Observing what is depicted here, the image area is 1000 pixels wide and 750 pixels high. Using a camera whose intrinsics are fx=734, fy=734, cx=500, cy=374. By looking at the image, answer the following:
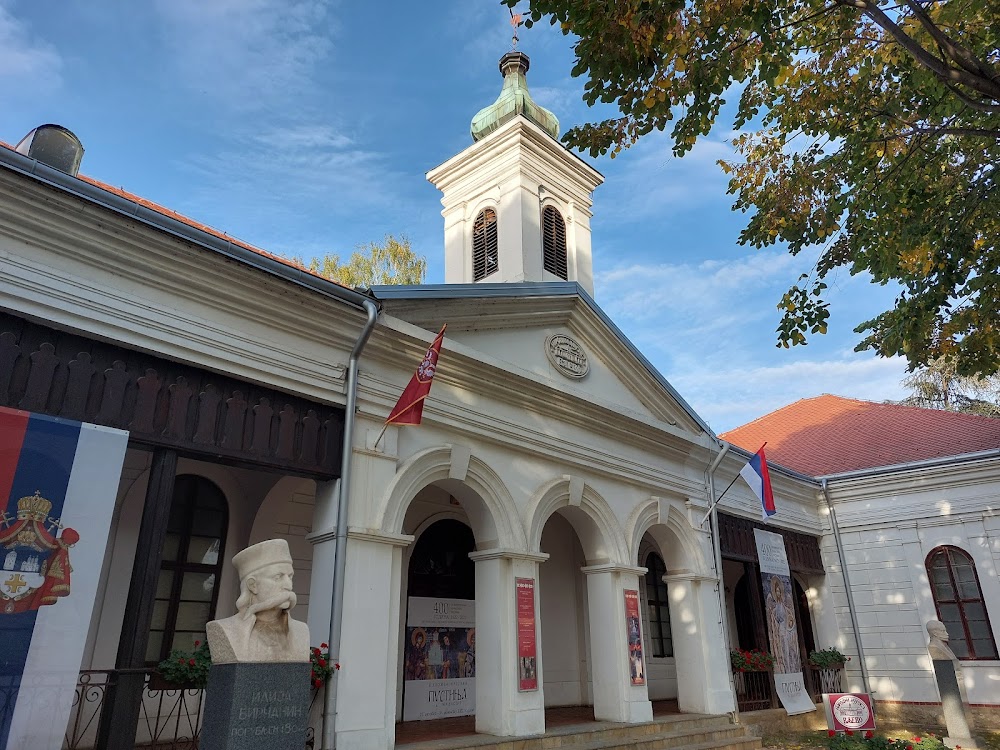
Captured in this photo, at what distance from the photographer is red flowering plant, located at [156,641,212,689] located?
20.4 feet

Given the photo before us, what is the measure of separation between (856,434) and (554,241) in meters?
9.26

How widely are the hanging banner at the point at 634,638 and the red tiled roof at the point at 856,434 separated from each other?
8.55 meters

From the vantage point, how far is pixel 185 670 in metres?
6.23

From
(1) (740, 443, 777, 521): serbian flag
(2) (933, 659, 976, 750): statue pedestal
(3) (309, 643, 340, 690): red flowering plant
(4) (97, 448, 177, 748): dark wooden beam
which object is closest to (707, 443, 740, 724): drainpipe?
(1) (740, 443, 777, 521): serbian flag

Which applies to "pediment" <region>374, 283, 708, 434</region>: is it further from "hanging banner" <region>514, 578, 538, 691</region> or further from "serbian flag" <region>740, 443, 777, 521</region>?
"hanging banner" <region>514, 578, 538, 691</region>

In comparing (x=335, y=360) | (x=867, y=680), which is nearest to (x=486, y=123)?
(x=335, y=360)

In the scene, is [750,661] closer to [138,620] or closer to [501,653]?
[501,653]

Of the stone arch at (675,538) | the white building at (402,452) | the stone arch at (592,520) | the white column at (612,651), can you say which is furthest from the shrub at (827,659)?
the stone arch at (592,520)

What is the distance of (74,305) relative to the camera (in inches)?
248

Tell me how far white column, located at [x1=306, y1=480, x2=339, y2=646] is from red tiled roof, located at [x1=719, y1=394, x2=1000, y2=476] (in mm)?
13261

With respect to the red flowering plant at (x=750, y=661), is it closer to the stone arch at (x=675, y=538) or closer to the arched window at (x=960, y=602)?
the stone arch at (x=675, y=538)

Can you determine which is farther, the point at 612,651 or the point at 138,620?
the point at 612,651

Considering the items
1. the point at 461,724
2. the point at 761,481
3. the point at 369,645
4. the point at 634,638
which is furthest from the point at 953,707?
the point at 369,645

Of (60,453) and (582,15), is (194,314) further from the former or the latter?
(582,15)
